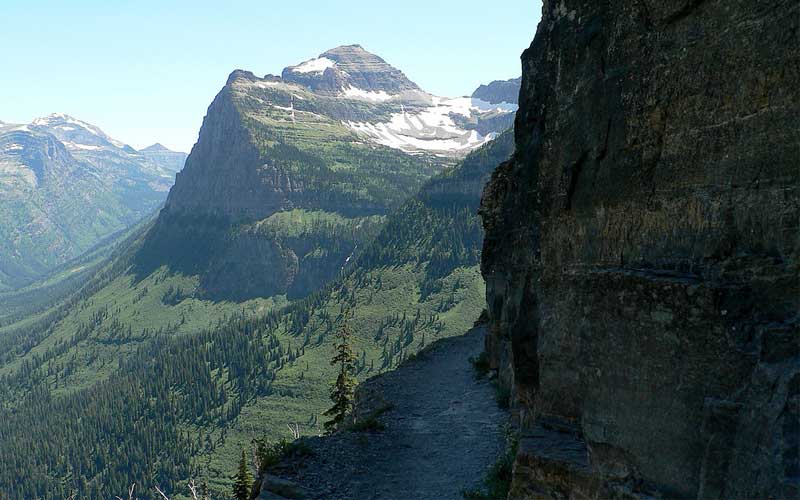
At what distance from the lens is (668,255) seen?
1018 cm

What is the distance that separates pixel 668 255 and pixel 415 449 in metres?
16.9

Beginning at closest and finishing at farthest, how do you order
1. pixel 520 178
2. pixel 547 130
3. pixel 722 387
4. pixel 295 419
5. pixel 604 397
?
pixel 722 387, pixel 604 397, pixel 547 130, pixel 520 178, pixel 295 419

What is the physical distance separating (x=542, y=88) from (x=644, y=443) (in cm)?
969

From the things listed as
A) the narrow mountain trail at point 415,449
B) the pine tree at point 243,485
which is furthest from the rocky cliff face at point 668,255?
the pine tree at point 243,485

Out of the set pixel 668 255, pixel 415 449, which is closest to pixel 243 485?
pixel 415 449

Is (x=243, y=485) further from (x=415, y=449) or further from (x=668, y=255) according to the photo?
(x=668, y=255)

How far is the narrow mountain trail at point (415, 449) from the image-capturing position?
20328 millimetres

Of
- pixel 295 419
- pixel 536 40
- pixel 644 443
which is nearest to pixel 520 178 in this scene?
pixel 536 40

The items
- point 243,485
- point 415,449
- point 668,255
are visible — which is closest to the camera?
point 668,255

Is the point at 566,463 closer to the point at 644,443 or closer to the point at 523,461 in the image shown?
the point at 523,461

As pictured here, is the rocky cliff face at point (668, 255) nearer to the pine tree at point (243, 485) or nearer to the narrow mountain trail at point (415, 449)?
the narrow mountain trail at point (415, 449)

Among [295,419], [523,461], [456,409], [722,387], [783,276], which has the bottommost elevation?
[295,419]

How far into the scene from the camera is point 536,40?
2000cm

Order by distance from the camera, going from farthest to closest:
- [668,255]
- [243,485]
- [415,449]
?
[243,485] < [415,449] < [668,255]
